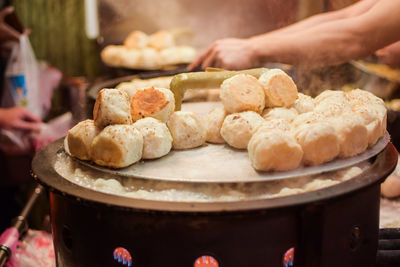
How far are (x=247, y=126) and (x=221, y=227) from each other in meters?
0.45

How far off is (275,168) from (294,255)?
0.27 meters

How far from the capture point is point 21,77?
3969 millimetres

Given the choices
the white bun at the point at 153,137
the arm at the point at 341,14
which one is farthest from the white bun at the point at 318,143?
the arm at the point at 341,14

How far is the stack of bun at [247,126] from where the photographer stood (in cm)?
145

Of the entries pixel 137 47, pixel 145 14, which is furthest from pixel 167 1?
pixel 137 47

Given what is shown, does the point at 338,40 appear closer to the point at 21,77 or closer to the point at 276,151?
the point at 276,151

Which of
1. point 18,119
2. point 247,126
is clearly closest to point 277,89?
point 247,126

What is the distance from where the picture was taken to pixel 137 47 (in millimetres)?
4770

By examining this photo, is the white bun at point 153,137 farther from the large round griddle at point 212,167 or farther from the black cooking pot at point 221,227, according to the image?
the black cooking pot at point 221,227

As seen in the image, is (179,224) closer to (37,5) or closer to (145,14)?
(145,14)

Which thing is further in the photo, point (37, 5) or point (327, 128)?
point (37, 5)

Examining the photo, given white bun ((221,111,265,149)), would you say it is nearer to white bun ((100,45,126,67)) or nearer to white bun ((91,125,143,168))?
white bun ((91,125,143,168))

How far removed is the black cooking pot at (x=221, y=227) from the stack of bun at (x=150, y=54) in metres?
3.21

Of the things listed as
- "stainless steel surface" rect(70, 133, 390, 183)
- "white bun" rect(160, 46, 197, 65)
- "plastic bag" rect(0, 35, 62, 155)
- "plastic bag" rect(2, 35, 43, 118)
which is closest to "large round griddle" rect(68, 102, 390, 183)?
"stainless steel surface" rect(70, 133, 390, 183)
